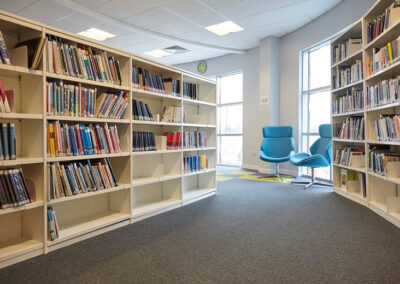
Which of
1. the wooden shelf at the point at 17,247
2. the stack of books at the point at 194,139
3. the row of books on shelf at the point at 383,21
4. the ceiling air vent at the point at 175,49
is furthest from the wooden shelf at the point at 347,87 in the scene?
the ceiling air vent at the point at 175,49

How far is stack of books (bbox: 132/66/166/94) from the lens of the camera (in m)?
3.18

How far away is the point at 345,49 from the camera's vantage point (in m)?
4.38

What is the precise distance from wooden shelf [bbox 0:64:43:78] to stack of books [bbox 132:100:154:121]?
107 centimetres

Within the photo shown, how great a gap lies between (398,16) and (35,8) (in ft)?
17.9

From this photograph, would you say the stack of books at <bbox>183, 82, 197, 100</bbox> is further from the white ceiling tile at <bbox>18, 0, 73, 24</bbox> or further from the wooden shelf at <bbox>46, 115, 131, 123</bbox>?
the white ceiling tile at <bbox>18, 0, 73, 24</bbox>

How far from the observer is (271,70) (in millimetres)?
6895

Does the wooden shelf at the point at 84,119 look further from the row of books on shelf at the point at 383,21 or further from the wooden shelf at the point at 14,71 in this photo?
the row of books on shelf at the point at 383,21

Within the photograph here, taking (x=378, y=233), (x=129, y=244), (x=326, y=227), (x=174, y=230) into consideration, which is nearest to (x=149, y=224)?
(x=174, y=230)

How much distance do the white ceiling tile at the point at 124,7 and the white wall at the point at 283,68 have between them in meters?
3.12

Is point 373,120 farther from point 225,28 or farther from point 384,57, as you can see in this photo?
point 225,28

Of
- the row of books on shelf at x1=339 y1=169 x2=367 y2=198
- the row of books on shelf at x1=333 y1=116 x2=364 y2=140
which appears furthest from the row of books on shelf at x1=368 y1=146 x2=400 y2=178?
the row of books on shelf at x1=339 y1=169 x2=367 y2=198

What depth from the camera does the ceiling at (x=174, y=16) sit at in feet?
16.5

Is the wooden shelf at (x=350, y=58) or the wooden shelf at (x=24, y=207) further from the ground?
the wooden shelf at (x=350, y=58)

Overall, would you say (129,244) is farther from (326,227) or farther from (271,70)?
(271,70)
